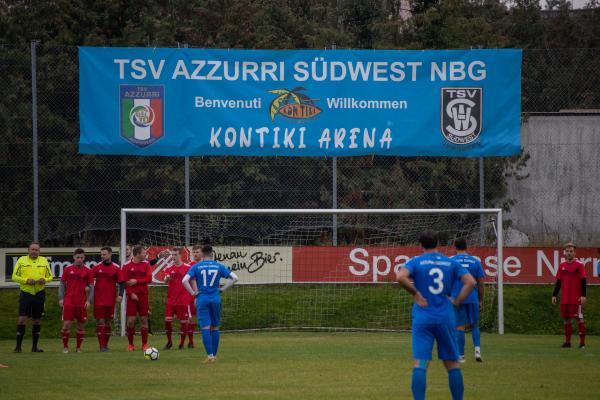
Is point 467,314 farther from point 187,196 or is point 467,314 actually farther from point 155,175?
point 155,175

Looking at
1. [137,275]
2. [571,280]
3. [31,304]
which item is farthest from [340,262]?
[31,304]

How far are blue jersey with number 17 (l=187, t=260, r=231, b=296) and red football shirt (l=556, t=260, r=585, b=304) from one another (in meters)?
7.68

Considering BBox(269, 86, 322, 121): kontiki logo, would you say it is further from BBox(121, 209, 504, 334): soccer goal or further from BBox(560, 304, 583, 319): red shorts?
BBox(560, 304, 583, 319): red shorts

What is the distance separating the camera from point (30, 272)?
798 inches

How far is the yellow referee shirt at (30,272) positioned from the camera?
66.4 ft

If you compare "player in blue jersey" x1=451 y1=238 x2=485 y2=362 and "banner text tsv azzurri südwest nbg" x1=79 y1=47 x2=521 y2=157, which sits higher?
"banner text tsv azzurri südwest nbg" x1=79 y1=47 x2=521 y2=157

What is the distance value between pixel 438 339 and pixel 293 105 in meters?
14.9

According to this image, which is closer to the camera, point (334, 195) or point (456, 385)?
point (456, 385)

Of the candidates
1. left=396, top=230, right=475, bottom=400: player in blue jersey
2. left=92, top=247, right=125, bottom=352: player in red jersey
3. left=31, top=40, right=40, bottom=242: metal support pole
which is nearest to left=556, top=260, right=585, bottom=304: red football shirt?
left=92, top=247, right=125, bottom=352: player in red jersey

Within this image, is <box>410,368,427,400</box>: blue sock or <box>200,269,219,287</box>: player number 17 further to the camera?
<box>200,269,219,287</box>: player number 17

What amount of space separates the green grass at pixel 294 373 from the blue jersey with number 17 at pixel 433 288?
185cm

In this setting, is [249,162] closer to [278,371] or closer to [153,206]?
[153,206]

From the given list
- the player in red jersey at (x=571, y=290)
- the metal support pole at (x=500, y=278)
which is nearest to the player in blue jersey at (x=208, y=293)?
the player in red jersey at (x=571, y=290)

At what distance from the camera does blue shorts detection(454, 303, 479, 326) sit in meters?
16.4
